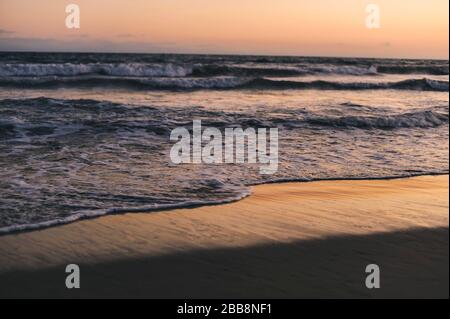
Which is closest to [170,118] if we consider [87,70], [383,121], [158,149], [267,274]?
[158,149]

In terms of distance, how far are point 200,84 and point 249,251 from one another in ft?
66.5

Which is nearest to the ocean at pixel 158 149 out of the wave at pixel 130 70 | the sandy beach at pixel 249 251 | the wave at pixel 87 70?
the sandy beach at pixel 249 251

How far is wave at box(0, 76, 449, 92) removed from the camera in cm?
2256

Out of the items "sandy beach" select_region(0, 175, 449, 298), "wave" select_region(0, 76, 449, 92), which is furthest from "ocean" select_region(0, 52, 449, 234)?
"wave" select_region(0, 76, 449, 92)

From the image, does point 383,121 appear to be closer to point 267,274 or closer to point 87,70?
point 267,274

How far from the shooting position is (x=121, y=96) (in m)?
19.0

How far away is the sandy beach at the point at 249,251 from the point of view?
386 cm

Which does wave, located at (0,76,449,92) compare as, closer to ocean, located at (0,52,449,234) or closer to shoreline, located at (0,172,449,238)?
ocean, located at (0,52,449,234)

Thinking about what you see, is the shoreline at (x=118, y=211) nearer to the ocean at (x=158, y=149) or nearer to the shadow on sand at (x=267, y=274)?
the ocean at (x=158, y=149)

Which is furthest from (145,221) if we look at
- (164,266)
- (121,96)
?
(121,96)

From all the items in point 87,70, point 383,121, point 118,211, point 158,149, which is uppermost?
point 87,70

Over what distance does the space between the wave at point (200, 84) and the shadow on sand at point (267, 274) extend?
18380mm

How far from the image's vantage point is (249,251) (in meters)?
4.59

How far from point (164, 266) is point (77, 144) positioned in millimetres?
5809
